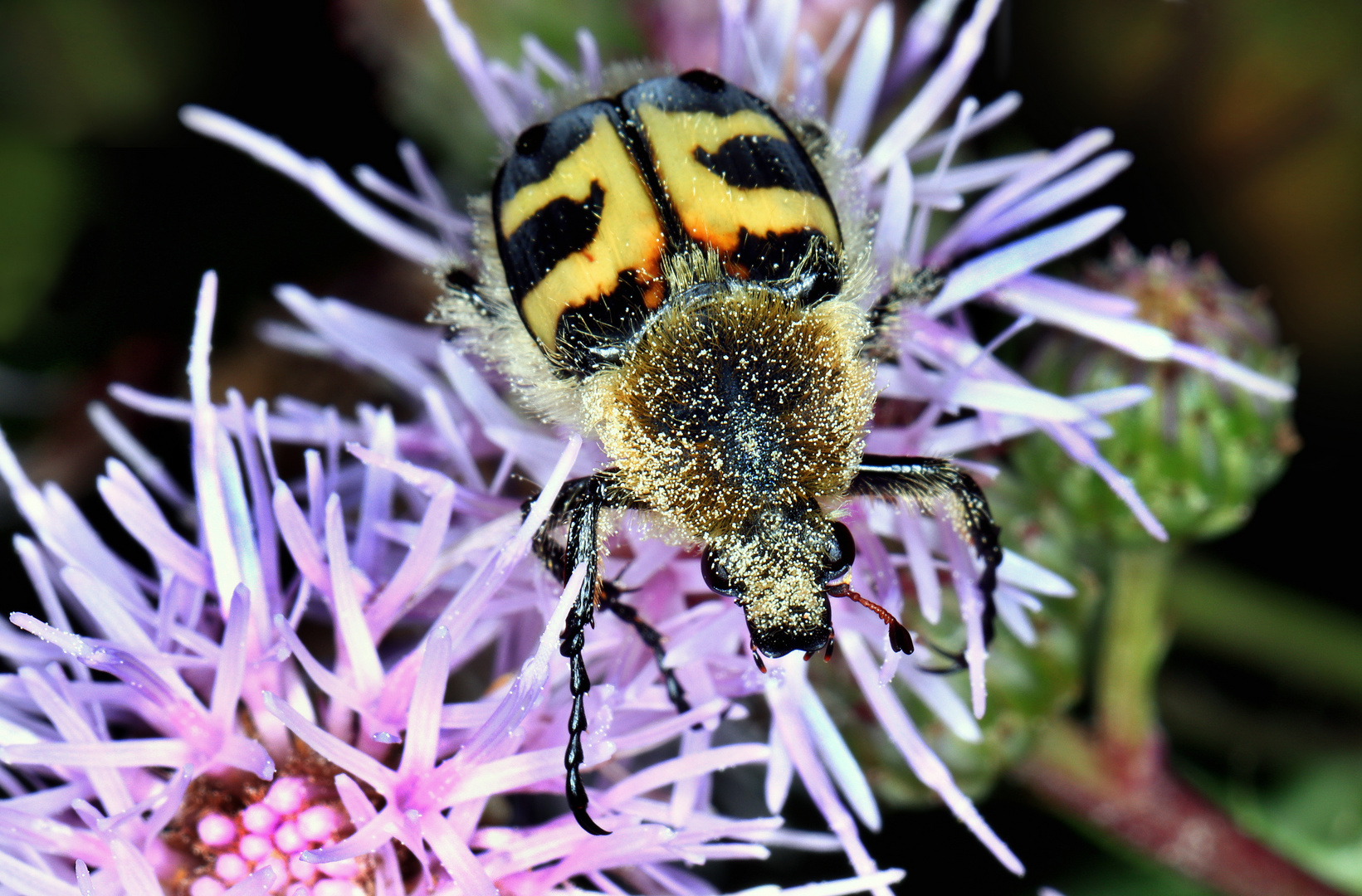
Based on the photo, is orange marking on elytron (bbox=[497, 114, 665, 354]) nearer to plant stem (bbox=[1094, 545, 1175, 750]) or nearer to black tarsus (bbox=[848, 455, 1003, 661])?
black tarsus (bbox=[848, 455, 1003, 661])

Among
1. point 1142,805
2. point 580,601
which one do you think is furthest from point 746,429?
point 1142,805

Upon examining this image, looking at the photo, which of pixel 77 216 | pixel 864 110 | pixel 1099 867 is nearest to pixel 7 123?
pixel 77 216

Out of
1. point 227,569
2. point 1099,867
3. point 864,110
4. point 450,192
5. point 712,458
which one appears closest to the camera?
point 712,458

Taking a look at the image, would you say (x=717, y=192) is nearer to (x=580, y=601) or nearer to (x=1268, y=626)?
(x=580, y=601)

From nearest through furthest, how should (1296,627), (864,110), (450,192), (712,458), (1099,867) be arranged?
1. (712,458)
2. (864,110)
3. (1099,867)
4. (1296,627)
5. (450,192)

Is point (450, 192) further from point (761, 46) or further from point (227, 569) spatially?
point (227, 569)

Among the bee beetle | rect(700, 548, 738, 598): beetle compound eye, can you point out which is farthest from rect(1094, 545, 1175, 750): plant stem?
rect(700, 548, 738, 598): beetle compound eye
